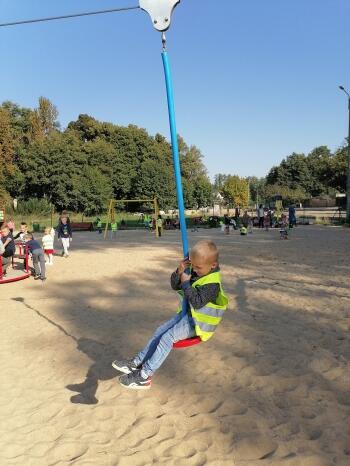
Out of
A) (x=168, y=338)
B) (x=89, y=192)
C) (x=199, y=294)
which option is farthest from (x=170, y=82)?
(x=89, y=192)

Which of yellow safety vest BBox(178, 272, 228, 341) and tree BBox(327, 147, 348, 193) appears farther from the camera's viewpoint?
tree BBox(327, 147, 348, 193)

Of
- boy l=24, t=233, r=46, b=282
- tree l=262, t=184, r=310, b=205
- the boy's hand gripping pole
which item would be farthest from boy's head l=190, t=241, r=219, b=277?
tree l=262, t=184, r=310, b=205

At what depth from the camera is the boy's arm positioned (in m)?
3.53

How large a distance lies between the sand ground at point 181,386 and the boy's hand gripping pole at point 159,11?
136 inches

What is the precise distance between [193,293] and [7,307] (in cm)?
677

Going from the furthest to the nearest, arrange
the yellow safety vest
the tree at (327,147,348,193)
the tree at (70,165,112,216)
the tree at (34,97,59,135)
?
the tree at (34,97,59,135)
the tree at (70,165,112,216)
the tree at (327,147,348,193)
the yellow safety vest

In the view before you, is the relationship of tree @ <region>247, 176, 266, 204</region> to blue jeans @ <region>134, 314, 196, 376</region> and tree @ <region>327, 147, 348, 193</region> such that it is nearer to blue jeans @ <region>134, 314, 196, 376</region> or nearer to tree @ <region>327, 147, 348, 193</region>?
tree @ <region>327, 147, 348, 193</region>

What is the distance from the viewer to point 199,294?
11.6ft

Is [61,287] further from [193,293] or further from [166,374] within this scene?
[193,293]

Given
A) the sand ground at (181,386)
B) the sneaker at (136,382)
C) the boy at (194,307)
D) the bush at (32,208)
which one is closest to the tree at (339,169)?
the bush at (32,208)

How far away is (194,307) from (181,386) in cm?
159

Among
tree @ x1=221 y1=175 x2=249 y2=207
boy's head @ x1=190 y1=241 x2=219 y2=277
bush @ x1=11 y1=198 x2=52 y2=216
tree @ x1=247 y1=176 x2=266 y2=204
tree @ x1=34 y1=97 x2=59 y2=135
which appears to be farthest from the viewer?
tree @ x1=247 y1=176 x2=266 y2=204

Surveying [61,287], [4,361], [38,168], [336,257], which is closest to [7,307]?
[61,287]

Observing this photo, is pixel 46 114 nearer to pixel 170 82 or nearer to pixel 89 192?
pixel 89 192
